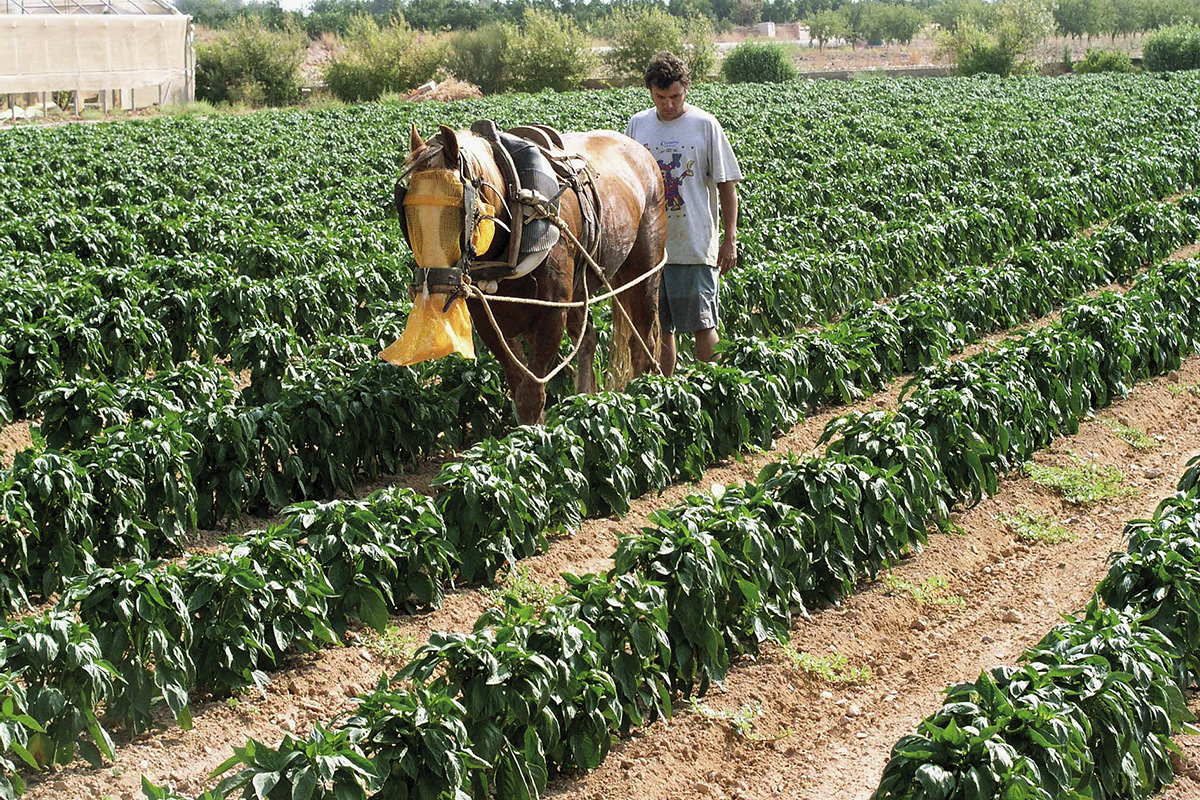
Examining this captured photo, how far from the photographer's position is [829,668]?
5367mm

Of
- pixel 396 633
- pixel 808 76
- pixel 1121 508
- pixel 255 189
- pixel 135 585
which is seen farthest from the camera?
pixel 808 76

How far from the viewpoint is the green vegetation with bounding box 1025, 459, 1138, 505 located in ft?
24.0

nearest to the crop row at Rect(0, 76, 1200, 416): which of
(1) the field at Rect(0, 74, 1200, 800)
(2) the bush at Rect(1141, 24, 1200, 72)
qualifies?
(1) the field at Rect(0, 74, 1200, 800)

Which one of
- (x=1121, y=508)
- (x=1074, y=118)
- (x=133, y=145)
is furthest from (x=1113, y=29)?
(x=1121, y=508)

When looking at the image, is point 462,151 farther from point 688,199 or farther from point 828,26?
point 828,26

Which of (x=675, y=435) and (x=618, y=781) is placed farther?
(x=675, y=435)

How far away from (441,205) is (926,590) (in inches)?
116

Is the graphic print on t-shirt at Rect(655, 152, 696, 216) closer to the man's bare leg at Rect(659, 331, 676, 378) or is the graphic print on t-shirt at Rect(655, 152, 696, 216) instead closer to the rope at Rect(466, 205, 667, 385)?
the rope at Rect(466, 205, 667, 385)

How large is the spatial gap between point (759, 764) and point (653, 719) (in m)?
0.46

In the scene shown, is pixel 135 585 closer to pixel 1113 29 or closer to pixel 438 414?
pixel 438 414

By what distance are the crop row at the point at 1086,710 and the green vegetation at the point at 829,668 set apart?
949 millimetres

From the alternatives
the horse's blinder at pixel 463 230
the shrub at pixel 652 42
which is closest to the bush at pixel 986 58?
the shrub at pixel 652 42

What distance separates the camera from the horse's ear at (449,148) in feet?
19.8

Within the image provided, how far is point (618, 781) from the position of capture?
14.9ft
